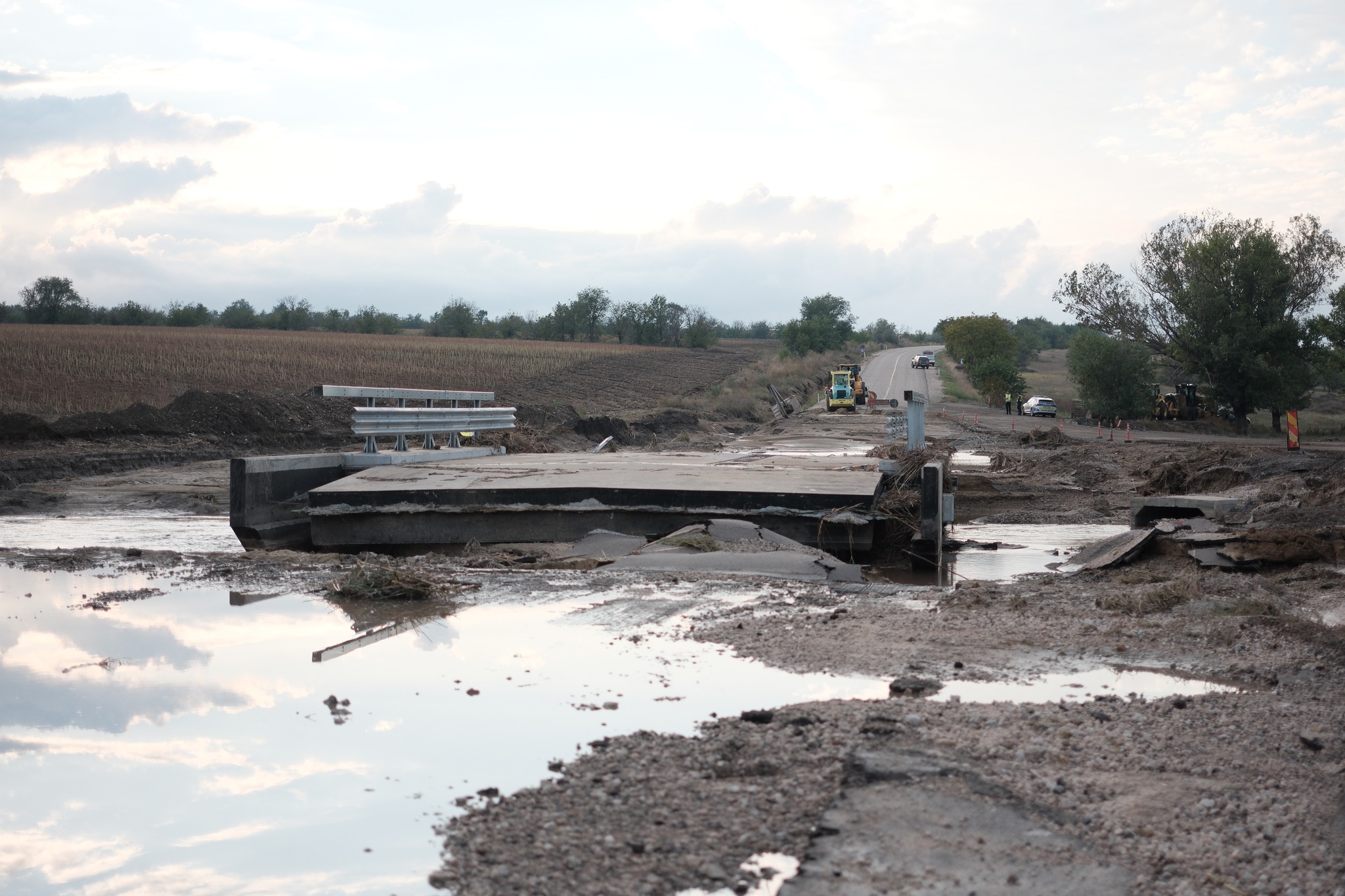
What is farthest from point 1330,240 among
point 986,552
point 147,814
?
point 147,814

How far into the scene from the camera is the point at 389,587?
8367mm

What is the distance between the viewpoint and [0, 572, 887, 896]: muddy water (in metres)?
3.79

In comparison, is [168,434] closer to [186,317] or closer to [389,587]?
[389,587]

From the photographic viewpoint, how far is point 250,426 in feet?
92.4

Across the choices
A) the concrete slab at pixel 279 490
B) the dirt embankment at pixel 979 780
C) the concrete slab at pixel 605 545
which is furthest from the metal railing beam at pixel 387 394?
the dirt embankment at pixel 979 780

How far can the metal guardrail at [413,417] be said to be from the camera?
13.8 meters

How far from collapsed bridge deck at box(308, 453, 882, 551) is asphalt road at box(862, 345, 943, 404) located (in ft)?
187

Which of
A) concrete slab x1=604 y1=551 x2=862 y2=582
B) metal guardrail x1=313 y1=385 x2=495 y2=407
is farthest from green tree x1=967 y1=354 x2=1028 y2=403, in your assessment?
concrete slab x1=604 y1=551 x2=862 y2=582

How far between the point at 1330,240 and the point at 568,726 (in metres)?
56.4

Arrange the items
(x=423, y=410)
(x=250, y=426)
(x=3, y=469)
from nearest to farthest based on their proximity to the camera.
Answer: (x=423, y=410) < (x=3, y=469) < (x=250, y=426)

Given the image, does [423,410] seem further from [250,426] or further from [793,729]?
[250,426]

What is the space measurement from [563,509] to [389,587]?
319cm

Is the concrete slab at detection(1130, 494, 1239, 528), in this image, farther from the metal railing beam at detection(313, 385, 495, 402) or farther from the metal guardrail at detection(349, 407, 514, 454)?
the metal guardrail at detection(349, 407, 514, 454)

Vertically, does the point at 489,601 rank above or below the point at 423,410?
below
